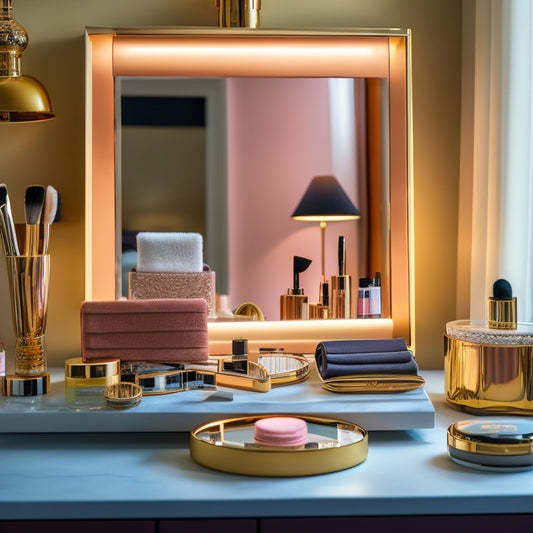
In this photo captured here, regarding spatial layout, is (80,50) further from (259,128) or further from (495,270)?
(495,270)

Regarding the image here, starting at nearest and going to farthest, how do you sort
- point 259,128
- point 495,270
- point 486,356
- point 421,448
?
1. point 421,448
2. point 486,356
3. point 495,270
4. point 259,128

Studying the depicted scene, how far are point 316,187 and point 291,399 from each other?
47 cm

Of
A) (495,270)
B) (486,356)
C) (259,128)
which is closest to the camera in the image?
(486,356)

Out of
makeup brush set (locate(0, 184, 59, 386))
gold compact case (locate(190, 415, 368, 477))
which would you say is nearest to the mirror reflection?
makeup brush set (locate(0, 184, 59, 386))

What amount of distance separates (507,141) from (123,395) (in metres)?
0.76

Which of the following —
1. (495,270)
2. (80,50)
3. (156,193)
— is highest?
(80,50)

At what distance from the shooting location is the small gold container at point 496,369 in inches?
41.9

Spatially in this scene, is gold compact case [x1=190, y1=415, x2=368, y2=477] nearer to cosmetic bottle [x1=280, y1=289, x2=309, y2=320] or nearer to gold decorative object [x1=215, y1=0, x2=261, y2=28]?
cosmetic bottle [x1=280, y1=289, x2=309, y2=320]

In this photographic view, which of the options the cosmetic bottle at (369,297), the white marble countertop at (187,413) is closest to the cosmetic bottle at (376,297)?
the cosmetic bottle at (369,297)

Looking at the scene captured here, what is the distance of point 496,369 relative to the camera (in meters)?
1.07

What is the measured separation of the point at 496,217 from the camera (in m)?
1.27

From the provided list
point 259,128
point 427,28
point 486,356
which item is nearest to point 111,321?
point 259,128

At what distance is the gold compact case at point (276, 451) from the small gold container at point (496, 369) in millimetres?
233

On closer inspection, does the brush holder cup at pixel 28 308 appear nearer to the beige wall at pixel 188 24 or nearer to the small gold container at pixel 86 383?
the small gold container at pixel 86 383
